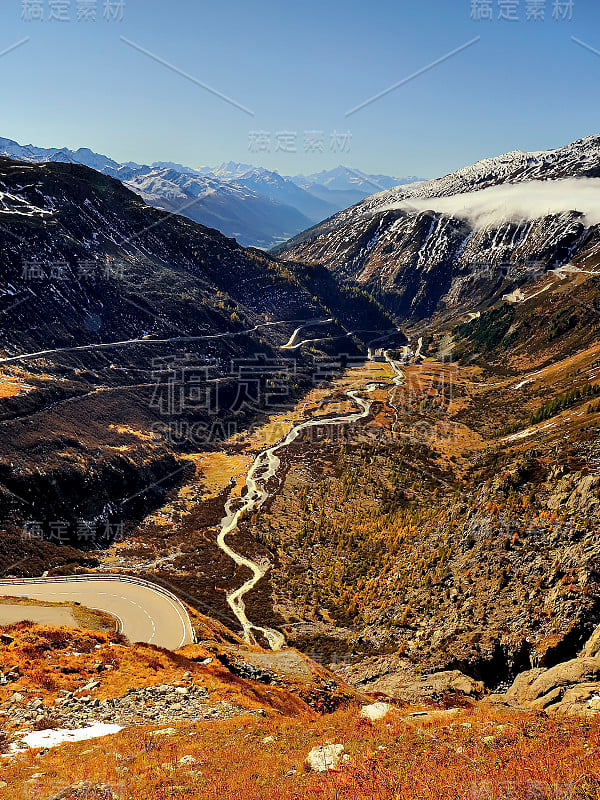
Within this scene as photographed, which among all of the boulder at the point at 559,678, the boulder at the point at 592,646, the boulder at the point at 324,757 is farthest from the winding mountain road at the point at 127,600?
the boulder at the point at 592,646

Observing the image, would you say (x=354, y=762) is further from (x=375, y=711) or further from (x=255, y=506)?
(x=255, y=506)

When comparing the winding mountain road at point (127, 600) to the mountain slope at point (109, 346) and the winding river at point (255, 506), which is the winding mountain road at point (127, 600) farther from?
the winding river at point (255, 506)

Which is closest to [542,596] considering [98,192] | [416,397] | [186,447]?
[186,447]

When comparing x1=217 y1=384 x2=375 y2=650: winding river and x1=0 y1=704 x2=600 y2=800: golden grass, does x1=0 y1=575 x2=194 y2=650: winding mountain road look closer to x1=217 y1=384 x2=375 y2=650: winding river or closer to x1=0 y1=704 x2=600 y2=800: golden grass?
x1=217 y1=384 x2=375 y2=650: winding river

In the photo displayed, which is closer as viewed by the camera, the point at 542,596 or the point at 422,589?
the point at 542,596

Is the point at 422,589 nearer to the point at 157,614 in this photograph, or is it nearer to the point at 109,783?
the point at 157,614

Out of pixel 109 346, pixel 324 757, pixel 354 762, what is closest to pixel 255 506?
pixel 324 757
